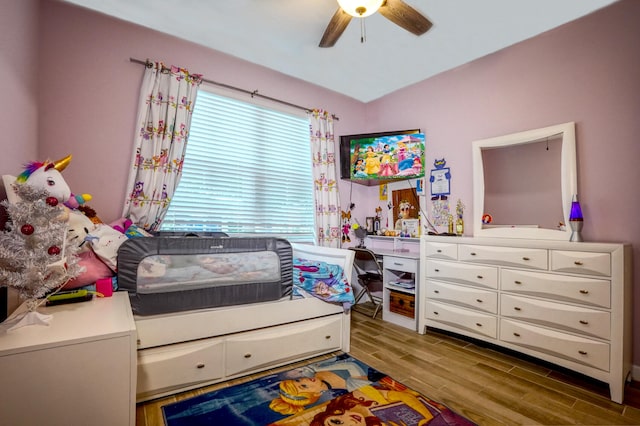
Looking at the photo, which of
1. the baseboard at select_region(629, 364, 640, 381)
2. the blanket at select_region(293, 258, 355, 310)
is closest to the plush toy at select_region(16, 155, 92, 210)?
the blanket at select_region(293, 258, 355, 310)

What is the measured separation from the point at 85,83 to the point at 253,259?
191 cm

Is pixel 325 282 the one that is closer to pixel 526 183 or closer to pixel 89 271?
pixel 89 271

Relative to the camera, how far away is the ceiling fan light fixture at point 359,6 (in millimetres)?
1698

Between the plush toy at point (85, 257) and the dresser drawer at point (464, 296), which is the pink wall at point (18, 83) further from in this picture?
the dresser drawer at point (464, 296)

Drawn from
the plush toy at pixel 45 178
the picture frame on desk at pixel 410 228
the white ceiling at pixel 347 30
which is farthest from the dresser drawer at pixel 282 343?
the white ceiling at pixel 347 30

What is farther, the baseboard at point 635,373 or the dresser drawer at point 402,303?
the dresser drawer at point 402,303

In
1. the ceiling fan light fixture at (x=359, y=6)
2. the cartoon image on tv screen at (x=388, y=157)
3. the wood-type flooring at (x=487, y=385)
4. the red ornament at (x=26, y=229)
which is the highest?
the ceiling fan light fixture at (x=359, y=6)

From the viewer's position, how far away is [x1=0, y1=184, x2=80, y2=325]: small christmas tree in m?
1.13

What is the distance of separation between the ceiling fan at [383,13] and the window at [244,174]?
4.32ft

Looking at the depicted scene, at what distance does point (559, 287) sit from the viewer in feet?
6.40

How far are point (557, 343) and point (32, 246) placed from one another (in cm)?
294

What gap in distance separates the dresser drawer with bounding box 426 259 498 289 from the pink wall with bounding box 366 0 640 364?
567 millimetres

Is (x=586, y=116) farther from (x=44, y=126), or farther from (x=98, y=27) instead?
(x=44, y=126)

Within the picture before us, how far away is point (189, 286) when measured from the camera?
5.73 ft
